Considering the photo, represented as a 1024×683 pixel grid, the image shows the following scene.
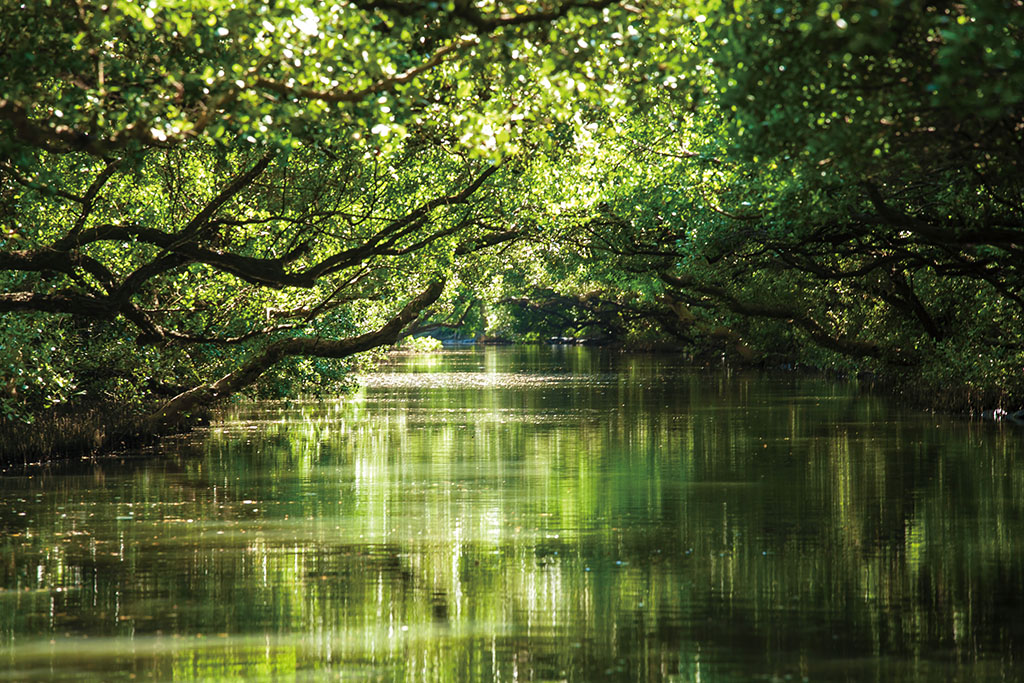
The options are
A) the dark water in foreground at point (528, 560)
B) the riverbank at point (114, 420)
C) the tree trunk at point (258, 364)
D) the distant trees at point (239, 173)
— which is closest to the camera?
the dark water in foreground at point (528, 560)

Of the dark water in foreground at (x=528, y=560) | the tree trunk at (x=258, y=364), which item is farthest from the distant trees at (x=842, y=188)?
the tree trunk at (x=258, y=364)

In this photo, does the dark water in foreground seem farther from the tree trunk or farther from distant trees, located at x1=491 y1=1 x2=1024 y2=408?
distant trees, located at x1=491 y1=1 x2=1024 y2=408

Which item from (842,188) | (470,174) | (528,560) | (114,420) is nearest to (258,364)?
(114,420)

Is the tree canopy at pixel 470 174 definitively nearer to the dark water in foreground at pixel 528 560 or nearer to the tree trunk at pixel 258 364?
the tree trunk at pixel 258 364

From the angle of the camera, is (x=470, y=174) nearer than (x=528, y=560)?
No

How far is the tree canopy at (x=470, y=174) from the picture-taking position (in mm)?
11492

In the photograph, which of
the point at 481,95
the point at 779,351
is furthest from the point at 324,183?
the point at 779,351

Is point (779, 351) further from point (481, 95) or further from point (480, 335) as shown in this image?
point (480, 335)

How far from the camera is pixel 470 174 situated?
25984 millimetres

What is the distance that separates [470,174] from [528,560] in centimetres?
1252

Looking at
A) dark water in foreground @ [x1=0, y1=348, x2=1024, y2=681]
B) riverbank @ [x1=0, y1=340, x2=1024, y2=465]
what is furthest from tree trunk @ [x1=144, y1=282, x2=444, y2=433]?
dark water in foreground @ [x1=0, y1=348, x2=1024, y2=681]

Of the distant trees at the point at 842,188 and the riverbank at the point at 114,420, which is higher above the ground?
the distant trees at the point at 842,188

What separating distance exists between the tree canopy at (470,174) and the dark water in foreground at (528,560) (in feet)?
10.5

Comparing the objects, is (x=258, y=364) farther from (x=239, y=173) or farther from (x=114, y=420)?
(x=239, y=173)
